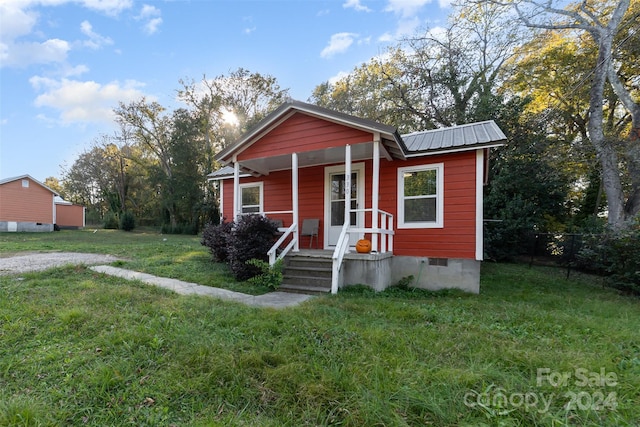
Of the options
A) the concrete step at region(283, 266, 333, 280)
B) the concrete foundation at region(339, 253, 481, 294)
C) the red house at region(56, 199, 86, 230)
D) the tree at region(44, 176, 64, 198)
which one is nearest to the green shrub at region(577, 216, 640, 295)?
the concrete foundation at region(339, 253, 481, 294)

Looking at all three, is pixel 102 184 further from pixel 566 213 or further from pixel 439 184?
pixel 566 213

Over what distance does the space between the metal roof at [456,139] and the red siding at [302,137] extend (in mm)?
1637

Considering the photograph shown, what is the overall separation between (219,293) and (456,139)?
608 centimetres

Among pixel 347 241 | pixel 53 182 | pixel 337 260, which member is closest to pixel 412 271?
pixel 347 241

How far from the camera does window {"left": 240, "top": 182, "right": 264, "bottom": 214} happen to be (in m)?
8.88

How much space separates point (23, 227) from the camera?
2030 cm

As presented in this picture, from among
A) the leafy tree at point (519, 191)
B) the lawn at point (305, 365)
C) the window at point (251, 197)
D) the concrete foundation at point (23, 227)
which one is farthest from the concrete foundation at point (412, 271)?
the concrete foundation at point (23, 227)

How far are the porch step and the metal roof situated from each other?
3.31 meters

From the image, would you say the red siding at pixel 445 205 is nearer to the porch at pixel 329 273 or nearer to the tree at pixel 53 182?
the porch at pixel 329 273

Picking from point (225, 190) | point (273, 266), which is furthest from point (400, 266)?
point (225, 190)

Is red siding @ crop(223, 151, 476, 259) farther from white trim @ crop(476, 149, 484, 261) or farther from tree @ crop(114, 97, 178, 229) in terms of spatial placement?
tree @ crop(114, 97, 178, 229)

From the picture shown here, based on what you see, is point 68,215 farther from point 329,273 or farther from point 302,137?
point 329,273

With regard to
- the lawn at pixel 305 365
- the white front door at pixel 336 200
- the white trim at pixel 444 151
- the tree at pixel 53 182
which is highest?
the tree at pixel 53 182

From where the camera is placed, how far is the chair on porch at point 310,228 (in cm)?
777
